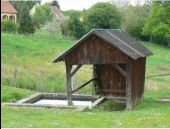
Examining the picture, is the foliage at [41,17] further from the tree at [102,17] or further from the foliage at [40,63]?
the foliage at [40,63]

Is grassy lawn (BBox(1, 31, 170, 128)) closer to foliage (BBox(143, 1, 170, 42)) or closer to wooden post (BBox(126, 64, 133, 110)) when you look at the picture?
wooden post (BBox(126, 64, 133, 110))

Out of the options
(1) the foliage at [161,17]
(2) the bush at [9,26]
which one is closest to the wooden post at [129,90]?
(1) the foliage at [161,17]

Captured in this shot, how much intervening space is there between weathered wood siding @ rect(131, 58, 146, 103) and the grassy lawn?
1.71 feet

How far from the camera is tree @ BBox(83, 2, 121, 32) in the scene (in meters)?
60.8

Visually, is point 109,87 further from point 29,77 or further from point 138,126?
point 138,126

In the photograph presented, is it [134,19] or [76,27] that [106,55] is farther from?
[134,19]

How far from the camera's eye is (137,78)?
82.0ft

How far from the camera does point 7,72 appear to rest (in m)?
31.2

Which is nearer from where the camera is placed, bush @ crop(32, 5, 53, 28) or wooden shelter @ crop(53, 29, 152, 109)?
wooden shelter @ crop(53, 29, 152, 109)

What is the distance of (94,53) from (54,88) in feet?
23.5

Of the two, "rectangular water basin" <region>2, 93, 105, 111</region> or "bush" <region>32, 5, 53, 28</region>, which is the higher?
"bush" <region>32, 5, 53, 28</region>

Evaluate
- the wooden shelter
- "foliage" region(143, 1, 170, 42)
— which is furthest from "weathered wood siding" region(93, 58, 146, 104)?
"foliage" region(143, 1, 170, 42)

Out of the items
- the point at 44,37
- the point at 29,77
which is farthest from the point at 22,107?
the point at 44,37

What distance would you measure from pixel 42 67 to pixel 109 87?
36.2 feet
